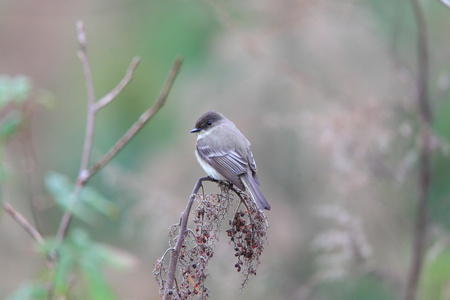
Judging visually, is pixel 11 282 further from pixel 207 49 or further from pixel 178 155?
pixel 207 49

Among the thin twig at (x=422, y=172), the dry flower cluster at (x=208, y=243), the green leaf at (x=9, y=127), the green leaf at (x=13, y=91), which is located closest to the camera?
the dry flower cluster at (x=208, y=243)

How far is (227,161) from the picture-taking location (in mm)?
3289

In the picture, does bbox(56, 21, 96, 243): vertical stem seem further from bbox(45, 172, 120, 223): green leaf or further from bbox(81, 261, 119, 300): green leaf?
bbox(81, 261, 119, 300): green leaf

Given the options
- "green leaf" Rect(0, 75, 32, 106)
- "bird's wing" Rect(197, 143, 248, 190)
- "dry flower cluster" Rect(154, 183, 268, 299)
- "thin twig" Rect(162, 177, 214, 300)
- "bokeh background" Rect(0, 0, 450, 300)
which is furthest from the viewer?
"bokeh background" Rect(0, 0, 450, 300)

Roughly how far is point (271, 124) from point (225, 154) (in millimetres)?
1126

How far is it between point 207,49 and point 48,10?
3.23 metres

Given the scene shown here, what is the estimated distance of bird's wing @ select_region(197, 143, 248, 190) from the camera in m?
3.04

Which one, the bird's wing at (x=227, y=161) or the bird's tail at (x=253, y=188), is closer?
the bird's tail at (x=253, y=188)

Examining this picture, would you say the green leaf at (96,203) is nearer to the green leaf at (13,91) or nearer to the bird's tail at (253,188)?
the green leaf at (13,91)

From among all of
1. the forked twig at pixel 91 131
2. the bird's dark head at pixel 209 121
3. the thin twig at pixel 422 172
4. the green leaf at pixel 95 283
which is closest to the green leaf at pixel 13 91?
the forked twig at pixel 91 131

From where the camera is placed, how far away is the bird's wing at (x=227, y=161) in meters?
3.04

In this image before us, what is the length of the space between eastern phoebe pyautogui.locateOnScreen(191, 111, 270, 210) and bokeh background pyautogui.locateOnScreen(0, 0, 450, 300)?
633 millimetres

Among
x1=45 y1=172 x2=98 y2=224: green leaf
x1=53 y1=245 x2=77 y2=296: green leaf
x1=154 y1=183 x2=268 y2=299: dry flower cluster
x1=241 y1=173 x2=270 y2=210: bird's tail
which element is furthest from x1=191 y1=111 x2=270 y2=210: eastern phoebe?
x1=53 y1=245 x2=77 y2=296: green leaf

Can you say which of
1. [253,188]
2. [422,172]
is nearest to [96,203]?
[253,188]
